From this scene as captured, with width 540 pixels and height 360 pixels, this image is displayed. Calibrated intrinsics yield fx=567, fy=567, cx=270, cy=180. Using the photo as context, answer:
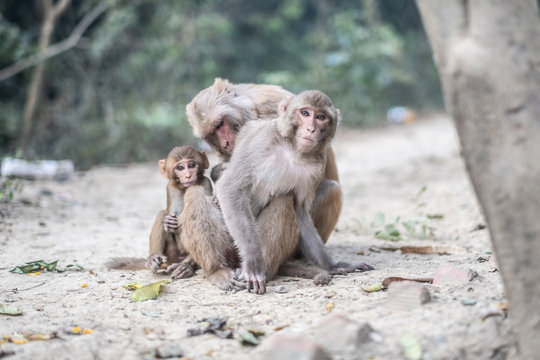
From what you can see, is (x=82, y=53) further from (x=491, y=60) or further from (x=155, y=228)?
(x=491, y=60)

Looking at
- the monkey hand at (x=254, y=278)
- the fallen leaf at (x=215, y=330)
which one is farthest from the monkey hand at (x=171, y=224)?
the fallen leaf at (x=215, y=330)

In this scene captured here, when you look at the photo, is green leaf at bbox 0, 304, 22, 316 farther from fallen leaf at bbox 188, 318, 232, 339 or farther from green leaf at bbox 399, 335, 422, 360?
green leaf at bbox 399, 335, 422, 360

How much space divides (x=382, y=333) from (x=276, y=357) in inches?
27.7

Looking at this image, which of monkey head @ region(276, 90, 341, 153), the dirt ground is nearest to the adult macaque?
monkey head @ region(276, 90, 341, 153)

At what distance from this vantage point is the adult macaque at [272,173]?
14.7ft

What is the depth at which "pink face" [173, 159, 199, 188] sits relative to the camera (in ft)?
16.7

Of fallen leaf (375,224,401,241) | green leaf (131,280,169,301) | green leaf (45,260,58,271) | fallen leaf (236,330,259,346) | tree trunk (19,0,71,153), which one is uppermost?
tree trunk (19,0,71,153)

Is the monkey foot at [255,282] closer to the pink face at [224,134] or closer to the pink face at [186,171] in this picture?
the pink face at [186,171]

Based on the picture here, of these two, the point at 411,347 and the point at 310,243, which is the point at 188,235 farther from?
the point at 411,347

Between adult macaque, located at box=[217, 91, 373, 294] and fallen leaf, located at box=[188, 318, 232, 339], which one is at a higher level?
adult macaque, located at box=[217, 91, 373, 294]

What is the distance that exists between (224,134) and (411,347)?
124 inches

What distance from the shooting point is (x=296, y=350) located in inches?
112

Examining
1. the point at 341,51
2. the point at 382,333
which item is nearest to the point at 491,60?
the point at 382,333

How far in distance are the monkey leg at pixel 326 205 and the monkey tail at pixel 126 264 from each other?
1.64 meters
